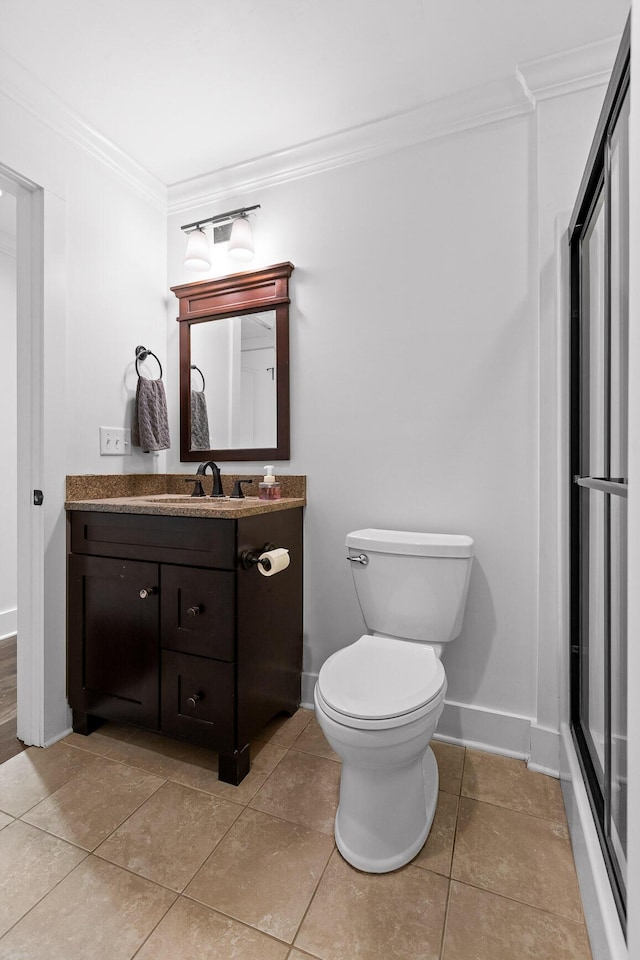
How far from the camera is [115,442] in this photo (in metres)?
2.07

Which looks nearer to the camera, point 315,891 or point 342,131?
point 315,891

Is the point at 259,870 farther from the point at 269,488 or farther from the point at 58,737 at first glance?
the point at 269,488

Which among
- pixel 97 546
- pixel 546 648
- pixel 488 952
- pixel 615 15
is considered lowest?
pixel 488 952

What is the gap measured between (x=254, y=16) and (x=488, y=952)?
2482 mm

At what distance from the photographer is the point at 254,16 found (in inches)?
Answer: 56.9

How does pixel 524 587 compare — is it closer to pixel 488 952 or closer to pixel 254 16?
pixel 488 952

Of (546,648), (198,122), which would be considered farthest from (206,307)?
(546,648)

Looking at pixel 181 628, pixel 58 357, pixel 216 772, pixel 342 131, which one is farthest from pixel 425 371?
pixel 216 772

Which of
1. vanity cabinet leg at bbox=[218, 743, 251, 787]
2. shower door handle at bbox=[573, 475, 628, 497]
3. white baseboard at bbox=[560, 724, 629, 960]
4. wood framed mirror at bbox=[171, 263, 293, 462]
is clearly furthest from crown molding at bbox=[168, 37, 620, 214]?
vanity cabinet leg at bbox=[218, 743, 251, 787]

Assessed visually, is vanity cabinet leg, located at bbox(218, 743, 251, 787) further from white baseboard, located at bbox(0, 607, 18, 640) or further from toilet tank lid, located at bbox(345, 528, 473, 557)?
white baseboard, located at bbox(0, 607, 18, 640)

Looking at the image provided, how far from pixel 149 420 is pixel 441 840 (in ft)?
6.11

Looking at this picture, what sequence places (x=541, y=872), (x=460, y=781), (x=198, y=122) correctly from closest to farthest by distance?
(x=541, y=872), (x=460, y=781), (x=198, y=122)

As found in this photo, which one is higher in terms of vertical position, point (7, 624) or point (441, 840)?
point (7, 624)

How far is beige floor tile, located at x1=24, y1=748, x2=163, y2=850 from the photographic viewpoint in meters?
1.34
